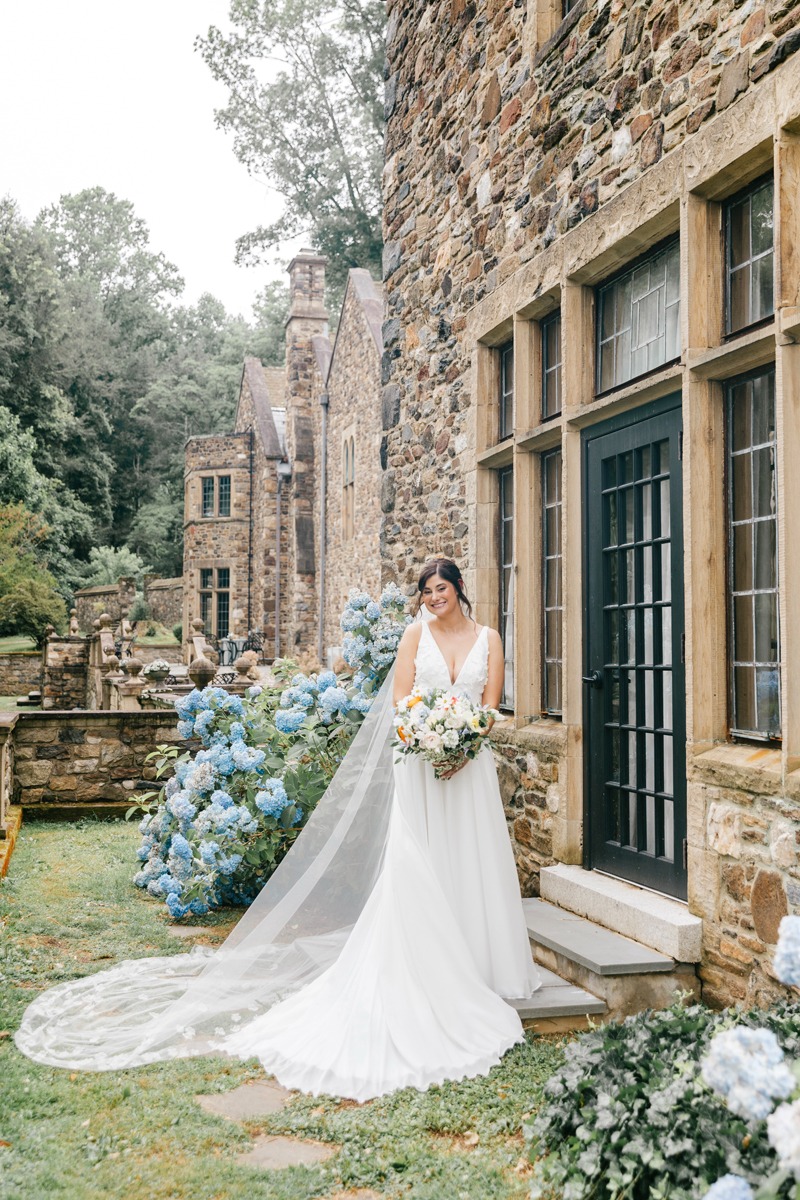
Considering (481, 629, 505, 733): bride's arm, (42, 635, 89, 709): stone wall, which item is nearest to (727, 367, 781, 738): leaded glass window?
(481, 629, 505, 733): bride's arm

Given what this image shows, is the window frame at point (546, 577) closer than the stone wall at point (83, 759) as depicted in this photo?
Yes

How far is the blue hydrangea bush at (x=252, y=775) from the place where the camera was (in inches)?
257

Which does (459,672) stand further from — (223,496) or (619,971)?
(223,496)

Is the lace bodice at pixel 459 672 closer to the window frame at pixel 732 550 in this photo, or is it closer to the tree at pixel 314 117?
the window frame at pixel 732 550

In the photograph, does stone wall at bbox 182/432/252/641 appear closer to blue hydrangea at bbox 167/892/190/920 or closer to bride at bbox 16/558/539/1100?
blue hydrangea at bbox 167/892/190/920

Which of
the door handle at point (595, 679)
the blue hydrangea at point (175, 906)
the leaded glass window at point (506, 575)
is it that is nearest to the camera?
the door handle at point (595, 679)

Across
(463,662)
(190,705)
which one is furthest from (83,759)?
(463,662)

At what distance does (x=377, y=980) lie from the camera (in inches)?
168

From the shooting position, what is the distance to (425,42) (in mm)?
7852

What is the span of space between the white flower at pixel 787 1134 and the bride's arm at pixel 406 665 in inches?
136

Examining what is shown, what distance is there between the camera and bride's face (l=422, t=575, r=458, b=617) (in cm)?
513

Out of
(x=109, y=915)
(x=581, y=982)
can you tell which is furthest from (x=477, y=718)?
(x=109, y=915)

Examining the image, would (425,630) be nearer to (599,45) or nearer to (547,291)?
(547,291)

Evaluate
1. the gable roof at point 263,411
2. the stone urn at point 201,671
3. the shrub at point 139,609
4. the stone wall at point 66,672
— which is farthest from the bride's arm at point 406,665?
the shrub at point 139,609
